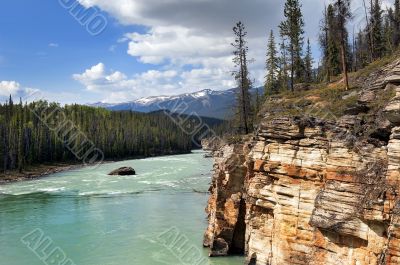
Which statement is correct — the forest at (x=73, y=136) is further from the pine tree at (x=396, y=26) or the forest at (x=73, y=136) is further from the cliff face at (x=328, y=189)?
the cliff face at (x=328, y=189)

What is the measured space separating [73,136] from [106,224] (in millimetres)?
106629

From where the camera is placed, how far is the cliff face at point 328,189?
61.5 ft

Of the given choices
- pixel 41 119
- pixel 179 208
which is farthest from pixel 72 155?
pixel 179 208

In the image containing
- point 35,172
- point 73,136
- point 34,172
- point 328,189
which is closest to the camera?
point 328,189

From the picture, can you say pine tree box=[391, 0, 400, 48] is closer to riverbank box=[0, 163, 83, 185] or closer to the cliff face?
the cliff face

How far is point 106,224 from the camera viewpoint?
42.7 meters

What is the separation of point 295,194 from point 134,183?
53.8 meters

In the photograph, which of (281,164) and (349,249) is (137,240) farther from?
(349,249)

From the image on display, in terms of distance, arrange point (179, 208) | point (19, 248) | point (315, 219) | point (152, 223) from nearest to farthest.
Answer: point (315, 219) < point (19, 248) < point (152, 223) < point (179, 208)

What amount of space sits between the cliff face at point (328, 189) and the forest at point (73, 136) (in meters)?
88.6

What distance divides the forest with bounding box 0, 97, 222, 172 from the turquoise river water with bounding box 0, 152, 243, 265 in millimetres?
40047

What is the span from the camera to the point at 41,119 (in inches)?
5571

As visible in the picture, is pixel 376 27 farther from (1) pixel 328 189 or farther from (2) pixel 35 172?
(2) pixel 35 172

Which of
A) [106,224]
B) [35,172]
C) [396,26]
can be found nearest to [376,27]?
[396,26]
